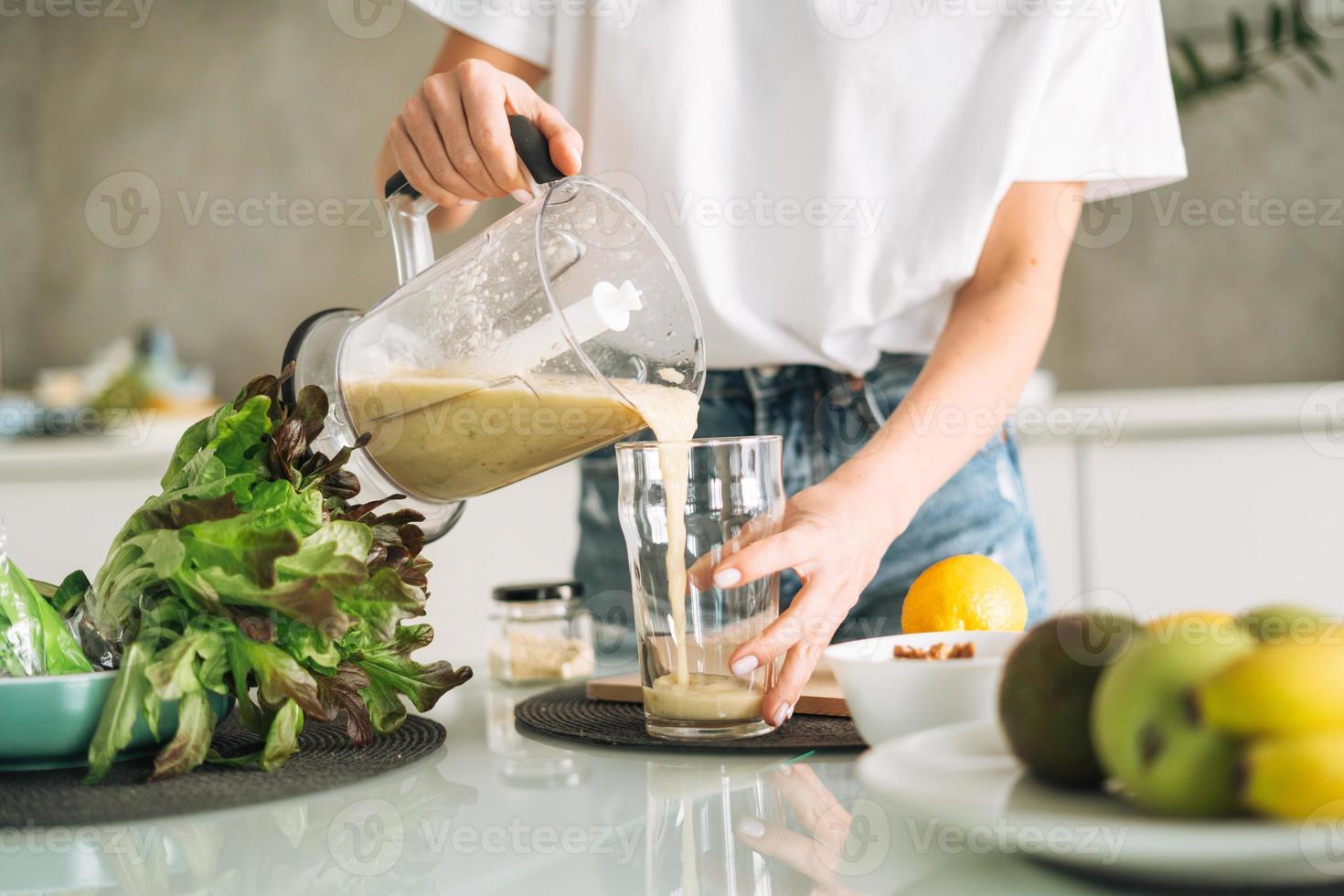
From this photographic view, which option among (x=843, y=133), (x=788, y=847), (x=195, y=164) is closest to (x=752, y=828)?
(x=788, y=847)

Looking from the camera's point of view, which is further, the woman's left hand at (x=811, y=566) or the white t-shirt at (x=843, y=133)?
the white t-shirt at (x=843, y=133)

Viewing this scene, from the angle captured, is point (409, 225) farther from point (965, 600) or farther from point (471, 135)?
point (965, 600)

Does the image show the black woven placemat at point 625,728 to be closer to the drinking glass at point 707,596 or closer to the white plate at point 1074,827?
the drinking glass at point 707,596

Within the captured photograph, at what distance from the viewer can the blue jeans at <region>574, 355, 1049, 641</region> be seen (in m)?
1.14

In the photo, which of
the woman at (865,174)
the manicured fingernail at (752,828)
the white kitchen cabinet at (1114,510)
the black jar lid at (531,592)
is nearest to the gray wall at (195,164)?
the white kitchen cabinet at (1114,510)

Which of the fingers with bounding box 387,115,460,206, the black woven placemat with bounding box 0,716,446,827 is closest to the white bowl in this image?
the black woven placemat with bounding box 0,716,446,827

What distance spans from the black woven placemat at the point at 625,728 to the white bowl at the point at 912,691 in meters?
0.08

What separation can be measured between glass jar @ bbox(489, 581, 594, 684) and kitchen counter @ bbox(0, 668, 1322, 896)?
374mm

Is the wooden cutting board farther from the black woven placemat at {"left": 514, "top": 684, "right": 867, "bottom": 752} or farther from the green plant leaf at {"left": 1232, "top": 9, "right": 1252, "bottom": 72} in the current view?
the green plant leaf at {"left": 1232, "top": 9, "right": 1252, "bottom": 72}

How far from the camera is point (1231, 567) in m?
2.15

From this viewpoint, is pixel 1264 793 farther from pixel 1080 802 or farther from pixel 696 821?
pixel 696 821

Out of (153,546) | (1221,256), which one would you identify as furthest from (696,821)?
(1221,256)

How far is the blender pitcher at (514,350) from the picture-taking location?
762 millimetres

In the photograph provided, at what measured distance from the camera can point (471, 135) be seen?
855mm
